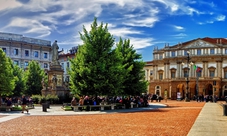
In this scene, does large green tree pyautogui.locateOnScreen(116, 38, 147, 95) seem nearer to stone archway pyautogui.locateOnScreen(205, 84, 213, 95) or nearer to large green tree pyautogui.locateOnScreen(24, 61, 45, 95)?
large green tree pyautogui.locateOnScreen(24, 61, 45, 95)

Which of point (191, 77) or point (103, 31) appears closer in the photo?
point (103, 31)

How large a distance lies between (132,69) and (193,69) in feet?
152

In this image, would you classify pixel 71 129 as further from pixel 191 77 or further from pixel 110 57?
pixel 191 77

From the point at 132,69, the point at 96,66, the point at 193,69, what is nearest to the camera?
the point at 96,66

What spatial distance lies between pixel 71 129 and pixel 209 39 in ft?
266

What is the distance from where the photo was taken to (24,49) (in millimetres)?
75500

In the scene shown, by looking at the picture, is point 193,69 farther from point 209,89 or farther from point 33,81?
point 33,81

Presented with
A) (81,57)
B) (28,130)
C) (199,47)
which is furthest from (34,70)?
(199,47)

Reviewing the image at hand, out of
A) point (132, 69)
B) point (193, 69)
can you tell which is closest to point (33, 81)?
point (132, 69)

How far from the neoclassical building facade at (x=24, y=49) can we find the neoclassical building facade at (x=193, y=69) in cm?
3484

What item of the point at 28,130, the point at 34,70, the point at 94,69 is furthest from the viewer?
the point at 34,70

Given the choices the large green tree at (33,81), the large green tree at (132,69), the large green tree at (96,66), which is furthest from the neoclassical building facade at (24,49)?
the large green tree at (96,66)

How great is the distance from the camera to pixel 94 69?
30.8m

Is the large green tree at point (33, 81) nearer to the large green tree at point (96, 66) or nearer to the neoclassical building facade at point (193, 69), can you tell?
the large green tree at point (96, 66)
